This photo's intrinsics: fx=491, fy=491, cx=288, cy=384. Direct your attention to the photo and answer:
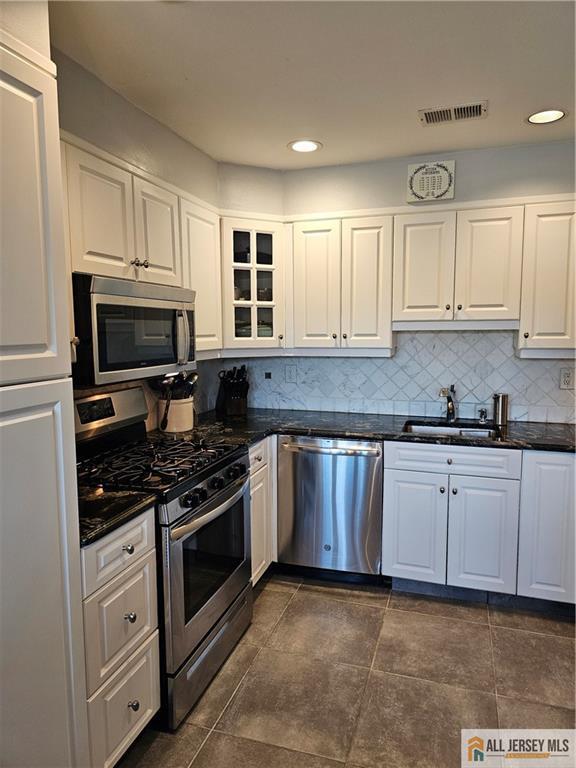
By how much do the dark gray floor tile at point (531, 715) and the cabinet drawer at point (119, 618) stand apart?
1418 mm

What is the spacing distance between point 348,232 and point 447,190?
2.00 ft

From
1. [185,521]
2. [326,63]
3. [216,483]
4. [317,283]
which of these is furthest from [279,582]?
[326,63]

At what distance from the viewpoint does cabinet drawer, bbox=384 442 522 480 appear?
101 inches

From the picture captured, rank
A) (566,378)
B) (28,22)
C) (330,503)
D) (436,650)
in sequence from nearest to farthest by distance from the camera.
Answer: (28,22) → (436,650) → (330,503) → (566,378)

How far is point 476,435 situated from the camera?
2984 mm

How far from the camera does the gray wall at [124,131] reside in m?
1.80

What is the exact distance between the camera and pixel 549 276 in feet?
8.92

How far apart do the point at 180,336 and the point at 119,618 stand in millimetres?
1258

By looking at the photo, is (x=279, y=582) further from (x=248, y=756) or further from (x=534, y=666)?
(x=534, y=666)

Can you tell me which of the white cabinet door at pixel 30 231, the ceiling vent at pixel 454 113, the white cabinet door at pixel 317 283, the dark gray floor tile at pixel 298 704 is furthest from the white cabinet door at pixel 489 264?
the white cabinet door at pixel 30 231

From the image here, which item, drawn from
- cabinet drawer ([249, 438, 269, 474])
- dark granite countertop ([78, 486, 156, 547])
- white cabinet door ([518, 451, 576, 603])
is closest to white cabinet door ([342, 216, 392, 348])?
cabinet drawer ([249, 438, 269, 474])

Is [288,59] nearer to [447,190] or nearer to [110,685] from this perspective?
[447,190]

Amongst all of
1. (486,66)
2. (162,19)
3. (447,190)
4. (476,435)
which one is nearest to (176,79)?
(162,19)

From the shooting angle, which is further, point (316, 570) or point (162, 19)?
point (316, 570)
